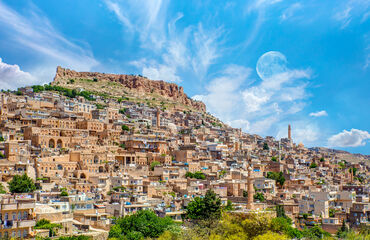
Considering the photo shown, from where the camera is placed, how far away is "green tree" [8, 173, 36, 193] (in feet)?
103

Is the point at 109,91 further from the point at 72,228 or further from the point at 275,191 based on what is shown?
the point at 72,228

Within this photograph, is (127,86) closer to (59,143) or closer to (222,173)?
(59,143)

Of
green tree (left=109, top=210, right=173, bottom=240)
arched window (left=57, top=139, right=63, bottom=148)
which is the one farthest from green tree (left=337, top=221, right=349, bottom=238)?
arched window (left=57, top=139, right=63, bottom=148)

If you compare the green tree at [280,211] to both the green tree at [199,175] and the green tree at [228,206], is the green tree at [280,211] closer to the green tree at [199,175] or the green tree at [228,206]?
the green tree at [228,206]

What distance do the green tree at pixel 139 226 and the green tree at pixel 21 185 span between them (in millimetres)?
7540

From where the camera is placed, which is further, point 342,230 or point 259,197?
point 259,197

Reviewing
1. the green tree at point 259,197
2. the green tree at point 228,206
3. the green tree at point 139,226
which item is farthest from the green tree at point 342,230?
the green tree at point 139,226

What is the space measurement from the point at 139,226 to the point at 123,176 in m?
11.6

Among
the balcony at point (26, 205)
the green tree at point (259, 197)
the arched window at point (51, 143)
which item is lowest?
the green tree at point (259, 197)

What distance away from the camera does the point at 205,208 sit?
3366 cm

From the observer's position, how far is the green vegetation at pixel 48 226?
25395mm

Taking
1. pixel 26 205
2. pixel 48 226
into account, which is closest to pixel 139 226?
pixel 48 226

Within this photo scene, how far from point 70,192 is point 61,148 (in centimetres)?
1346

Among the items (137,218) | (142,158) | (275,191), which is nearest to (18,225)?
(137,218)
